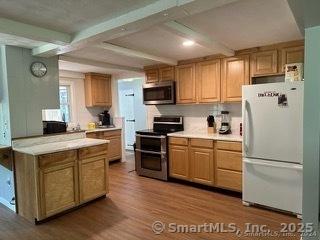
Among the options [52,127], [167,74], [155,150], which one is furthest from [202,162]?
[52,127]

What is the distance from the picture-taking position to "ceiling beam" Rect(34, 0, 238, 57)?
173cm

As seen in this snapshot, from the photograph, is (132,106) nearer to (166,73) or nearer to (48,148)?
(166,73)

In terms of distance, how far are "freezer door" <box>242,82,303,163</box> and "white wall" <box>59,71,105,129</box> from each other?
3862 mm

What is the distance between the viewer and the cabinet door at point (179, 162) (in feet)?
13.1

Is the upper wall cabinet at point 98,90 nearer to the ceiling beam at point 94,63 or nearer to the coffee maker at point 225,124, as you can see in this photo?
the ceiling beam at point 94,63

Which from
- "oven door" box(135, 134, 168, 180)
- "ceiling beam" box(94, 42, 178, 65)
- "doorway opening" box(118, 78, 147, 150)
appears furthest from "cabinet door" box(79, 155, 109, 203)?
"doorway opening" box(118, 78, 147, 150)

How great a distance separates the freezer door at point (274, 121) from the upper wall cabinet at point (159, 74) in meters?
1.76

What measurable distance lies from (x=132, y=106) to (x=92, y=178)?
3.77 metres

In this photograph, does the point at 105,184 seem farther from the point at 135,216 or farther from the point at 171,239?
the point at 171,239

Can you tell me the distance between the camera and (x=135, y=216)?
2928mm

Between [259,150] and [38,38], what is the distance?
2895 mm

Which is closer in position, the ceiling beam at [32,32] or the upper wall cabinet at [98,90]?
the ceiling beam at [32,32]

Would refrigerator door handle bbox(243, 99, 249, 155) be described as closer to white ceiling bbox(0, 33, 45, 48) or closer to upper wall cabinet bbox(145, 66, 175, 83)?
upper wall cabinet bbox(145, 66, 175, 83)

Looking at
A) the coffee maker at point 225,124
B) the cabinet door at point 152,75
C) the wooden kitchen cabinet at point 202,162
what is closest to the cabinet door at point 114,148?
the cabinet door at point 152,75
